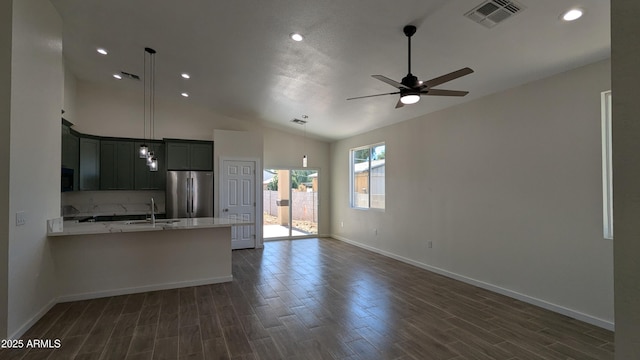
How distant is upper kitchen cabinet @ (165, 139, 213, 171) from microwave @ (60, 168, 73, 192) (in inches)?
65.5

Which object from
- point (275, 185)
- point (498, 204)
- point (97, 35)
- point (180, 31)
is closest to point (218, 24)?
point (180, 31)

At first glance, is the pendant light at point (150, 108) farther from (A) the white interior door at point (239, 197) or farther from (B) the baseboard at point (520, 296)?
(B) the baseboard at point (520, 296)

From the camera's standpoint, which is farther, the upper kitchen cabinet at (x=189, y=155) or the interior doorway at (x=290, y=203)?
the interior doorway at (x=290, y=203)

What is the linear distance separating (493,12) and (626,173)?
224cm

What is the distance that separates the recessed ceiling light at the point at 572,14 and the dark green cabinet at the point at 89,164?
7.47m

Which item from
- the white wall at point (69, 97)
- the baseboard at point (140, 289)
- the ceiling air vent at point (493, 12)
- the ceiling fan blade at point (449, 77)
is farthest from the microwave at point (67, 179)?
the ceiling air vent at point (493, 12)

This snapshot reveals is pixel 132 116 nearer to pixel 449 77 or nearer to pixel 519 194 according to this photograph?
pixel 449 77

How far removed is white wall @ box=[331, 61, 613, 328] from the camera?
129 inches

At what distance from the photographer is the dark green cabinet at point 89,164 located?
5.96 meters

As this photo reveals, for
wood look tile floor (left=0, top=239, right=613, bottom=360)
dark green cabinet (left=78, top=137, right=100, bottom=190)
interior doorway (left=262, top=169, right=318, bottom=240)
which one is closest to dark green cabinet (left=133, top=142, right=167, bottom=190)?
dark green cabinet (left=78, top=137, right=100, bottom=190)

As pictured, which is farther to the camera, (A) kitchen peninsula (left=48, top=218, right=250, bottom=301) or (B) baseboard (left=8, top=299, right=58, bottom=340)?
(A) kitchen peninsula (left=48, top=218, right=250, bottom=301)

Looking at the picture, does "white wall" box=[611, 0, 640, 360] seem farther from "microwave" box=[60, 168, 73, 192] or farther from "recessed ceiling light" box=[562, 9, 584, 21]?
"microwave" box=[60, 168, 73, 192]

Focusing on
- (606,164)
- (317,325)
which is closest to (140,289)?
(317,325)

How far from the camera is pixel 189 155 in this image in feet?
22.6
